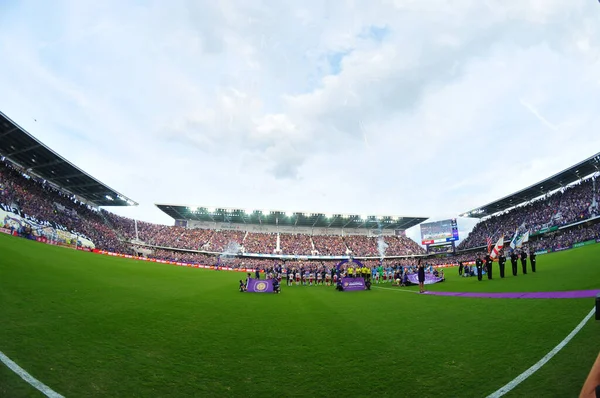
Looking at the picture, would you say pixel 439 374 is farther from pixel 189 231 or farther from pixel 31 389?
pixel 189 231

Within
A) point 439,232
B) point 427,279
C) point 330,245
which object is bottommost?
point 427,279

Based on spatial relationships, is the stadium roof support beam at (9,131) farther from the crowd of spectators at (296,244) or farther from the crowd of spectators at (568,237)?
the crowd of spectators at (568,237)

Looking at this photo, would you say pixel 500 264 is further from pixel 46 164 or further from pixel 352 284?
pixel 46 164

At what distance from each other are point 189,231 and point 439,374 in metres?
67.2

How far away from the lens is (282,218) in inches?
2608

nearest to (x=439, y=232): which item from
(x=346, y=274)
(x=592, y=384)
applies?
(x=346, y=274)

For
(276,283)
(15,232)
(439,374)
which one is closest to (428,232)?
(276,283)

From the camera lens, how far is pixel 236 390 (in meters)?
3.79

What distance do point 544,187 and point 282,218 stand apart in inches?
2046

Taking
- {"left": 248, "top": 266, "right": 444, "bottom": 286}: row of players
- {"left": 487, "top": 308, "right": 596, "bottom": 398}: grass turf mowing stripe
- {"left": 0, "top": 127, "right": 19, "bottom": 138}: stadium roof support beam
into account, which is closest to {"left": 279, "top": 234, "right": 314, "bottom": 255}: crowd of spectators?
{"left": 248, "top": 266, "right": 444, "bottom": 286}: row of players

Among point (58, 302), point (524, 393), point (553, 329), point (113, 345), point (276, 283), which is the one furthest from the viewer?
point (276, 283)

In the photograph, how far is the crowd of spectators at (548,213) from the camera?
126 ft

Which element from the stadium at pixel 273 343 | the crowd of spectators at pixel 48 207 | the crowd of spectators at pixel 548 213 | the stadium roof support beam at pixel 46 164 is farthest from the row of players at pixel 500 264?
the stadium roof support beam at pixel 46 164

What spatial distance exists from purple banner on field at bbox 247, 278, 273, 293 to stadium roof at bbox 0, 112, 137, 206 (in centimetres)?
3109
